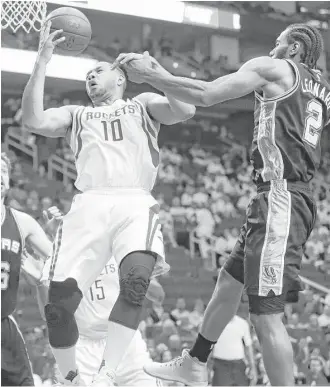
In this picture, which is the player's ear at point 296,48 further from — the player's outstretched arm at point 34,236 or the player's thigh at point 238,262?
the player's outstretched arm at point 34,236

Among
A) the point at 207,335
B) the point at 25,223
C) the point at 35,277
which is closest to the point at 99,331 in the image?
the point at 35,277

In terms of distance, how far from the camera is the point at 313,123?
4066 mm

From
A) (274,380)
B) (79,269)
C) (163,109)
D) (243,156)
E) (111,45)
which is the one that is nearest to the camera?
(274,380)

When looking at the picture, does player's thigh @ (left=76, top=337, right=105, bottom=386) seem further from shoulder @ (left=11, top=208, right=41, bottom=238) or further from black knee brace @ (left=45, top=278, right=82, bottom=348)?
black knee brace @ (left=45, top=278, right=82, bottom=348)

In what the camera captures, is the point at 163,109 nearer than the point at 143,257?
No

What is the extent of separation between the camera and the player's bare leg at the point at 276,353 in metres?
3.66

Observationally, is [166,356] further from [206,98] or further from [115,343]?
[206,98]

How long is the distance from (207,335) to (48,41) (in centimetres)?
184

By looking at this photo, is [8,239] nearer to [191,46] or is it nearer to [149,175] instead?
[149,175]

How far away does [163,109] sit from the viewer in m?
4.23

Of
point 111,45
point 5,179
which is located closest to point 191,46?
point 111,45

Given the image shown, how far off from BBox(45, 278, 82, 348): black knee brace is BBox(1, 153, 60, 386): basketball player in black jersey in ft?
3.41

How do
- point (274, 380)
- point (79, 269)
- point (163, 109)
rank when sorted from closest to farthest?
point (274, 380) < point (79, 269) < point (163, 109)

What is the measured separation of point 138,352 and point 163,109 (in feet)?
5.89
